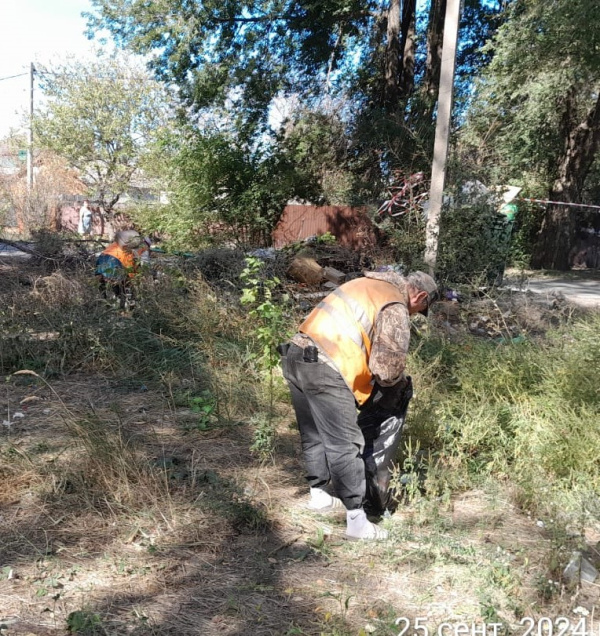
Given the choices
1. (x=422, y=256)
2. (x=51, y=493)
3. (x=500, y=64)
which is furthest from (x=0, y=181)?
(x=51, y=493)

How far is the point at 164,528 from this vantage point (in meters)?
3.35

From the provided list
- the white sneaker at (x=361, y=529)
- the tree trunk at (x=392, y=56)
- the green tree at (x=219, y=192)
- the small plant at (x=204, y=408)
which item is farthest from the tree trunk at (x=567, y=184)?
the white sneaker at (x=361, y=529)

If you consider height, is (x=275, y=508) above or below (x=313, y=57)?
below

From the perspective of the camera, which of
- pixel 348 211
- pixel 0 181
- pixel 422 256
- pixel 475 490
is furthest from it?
pixel 0 181

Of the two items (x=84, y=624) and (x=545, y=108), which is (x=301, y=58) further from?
(x=84, y=624)

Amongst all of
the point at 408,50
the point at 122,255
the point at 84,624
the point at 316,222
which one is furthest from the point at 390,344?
the point at 408,50

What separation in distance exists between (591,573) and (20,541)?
279 centimetres

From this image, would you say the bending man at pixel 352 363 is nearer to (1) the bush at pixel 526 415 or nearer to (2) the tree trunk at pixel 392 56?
(1) the bush at pixel 526 415

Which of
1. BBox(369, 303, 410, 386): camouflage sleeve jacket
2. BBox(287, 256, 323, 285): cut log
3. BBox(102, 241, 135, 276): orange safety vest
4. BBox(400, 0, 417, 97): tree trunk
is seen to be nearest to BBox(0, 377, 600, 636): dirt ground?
BBox(369, 303, 410, 386): camouflage sleeve jacket

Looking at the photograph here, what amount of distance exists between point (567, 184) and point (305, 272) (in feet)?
42.7

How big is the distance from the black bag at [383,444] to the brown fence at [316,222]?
1142 centimetres

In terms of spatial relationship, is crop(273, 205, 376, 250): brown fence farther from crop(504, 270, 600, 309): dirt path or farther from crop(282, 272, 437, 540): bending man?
crop(282, 272, 437, 540): bending man

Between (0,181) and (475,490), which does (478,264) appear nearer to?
(475,490)

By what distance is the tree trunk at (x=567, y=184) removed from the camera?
1817 centimetres
